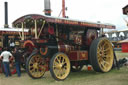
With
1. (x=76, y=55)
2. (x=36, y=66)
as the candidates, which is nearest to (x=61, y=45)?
(x=76, y=55)

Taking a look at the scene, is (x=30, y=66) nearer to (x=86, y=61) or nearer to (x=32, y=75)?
(x=32, y=75)

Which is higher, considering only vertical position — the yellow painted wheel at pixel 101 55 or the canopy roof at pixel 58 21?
the canopy roof at pixel 58 21

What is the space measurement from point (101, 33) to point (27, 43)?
3511 millimetres

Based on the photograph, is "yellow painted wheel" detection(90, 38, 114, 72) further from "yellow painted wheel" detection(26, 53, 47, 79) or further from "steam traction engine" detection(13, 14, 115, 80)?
"yellow painted wheel" detection(26, 53, 47, 79)

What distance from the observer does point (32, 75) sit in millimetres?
6883

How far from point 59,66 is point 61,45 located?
0.89 m

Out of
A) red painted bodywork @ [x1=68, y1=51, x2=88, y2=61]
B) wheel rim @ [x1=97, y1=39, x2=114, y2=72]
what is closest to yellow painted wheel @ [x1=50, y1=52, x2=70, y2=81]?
red painted bodywork @ [x1=68, y1=51, x2=88, y2=61]

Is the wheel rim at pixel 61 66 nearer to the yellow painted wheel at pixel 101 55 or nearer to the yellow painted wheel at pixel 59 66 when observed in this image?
the yellow painted wheel at pixel 59 66

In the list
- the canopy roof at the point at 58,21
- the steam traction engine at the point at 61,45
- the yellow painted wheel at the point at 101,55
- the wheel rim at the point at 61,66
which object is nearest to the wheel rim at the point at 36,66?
the steam traction engine at the point at 61,45

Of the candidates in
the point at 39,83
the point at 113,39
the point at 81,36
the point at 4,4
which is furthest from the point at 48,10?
the point at 113,39

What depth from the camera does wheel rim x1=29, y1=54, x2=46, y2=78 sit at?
7.02 meters

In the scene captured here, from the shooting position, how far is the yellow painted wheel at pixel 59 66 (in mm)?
5898

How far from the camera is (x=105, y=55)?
801 cm

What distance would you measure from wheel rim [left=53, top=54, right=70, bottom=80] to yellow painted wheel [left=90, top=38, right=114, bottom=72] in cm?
128
